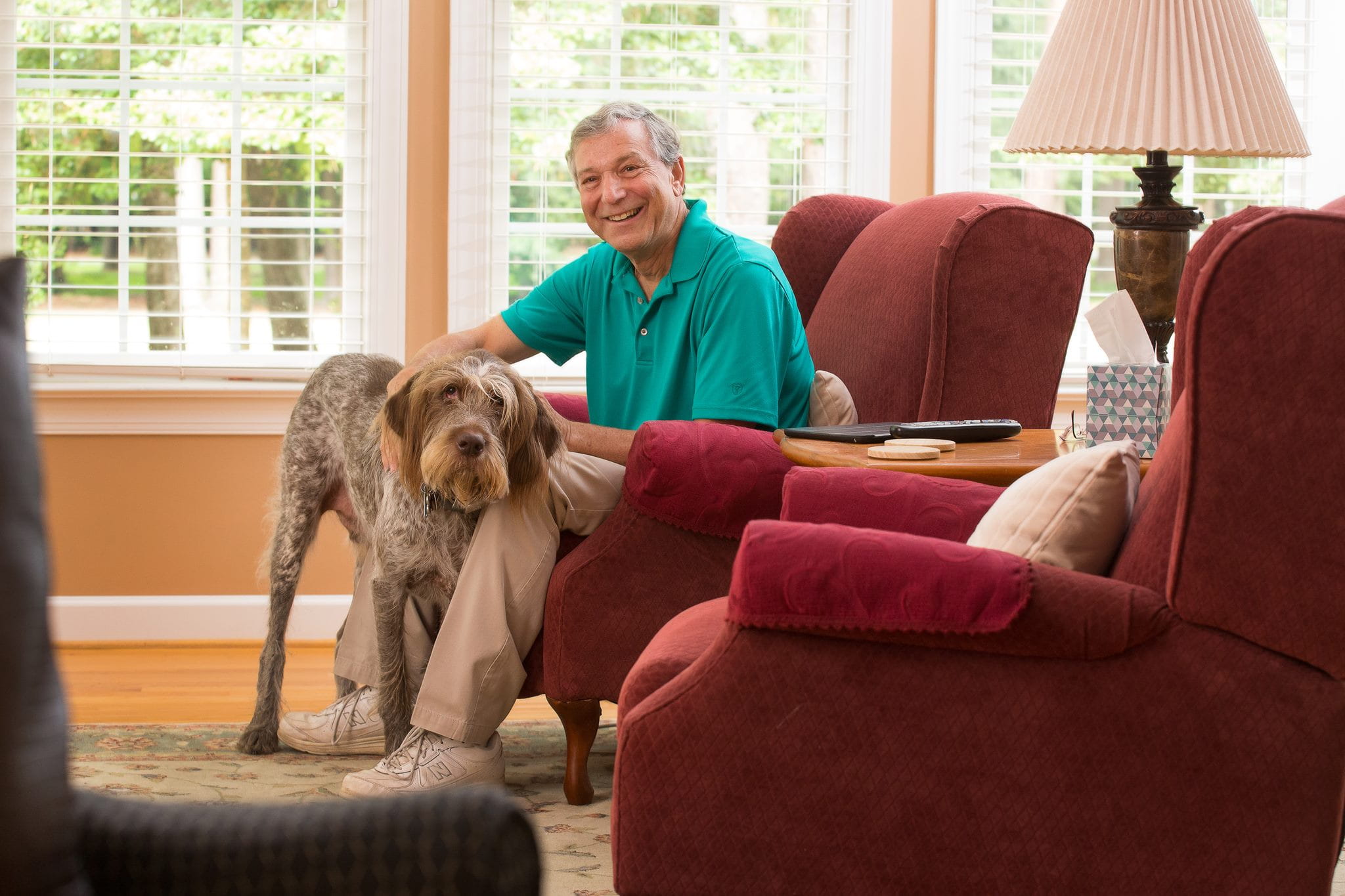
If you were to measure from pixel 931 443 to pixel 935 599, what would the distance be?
0.86 metres

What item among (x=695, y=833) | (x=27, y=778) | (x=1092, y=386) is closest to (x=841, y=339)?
(x=1092, y=386)

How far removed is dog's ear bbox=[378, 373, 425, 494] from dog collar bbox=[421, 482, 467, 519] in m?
0.02

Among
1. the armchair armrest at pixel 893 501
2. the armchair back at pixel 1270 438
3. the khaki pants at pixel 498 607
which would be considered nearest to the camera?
→ the armchair back at pixel 1270 438

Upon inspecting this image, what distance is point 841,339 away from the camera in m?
2.92

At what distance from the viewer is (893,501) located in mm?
1937

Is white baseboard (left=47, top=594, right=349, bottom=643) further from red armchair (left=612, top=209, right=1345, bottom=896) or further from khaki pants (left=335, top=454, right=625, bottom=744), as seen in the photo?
red armchair (left=612, top=209, right=1345, bottom=896)

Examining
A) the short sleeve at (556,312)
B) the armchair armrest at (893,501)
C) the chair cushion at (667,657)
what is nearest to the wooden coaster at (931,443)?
the armchair armrest at (893,501)

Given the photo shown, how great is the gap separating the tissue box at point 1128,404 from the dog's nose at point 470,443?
109 centimetres

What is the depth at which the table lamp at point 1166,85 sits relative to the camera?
2393 millimetres

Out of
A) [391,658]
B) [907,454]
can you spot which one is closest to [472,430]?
[391,658]

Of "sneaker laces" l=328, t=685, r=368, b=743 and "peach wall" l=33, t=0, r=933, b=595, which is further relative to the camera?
"peach wall" l=33, t=0, r=933, b=595

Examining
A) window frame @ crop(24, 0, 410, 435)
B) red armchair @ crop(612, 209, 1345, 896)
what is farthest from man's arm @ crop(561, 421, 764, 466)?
window frame @ crop(24, 0, 410, 435)

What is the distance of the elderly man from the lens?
2449 millimetres

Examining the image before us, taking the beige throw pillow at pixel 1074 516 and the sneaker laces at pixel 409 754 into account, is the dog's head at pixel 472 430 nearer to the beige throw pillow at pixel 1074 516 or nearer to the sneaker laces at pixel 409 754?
the sneaker laces at pixel 409 754
